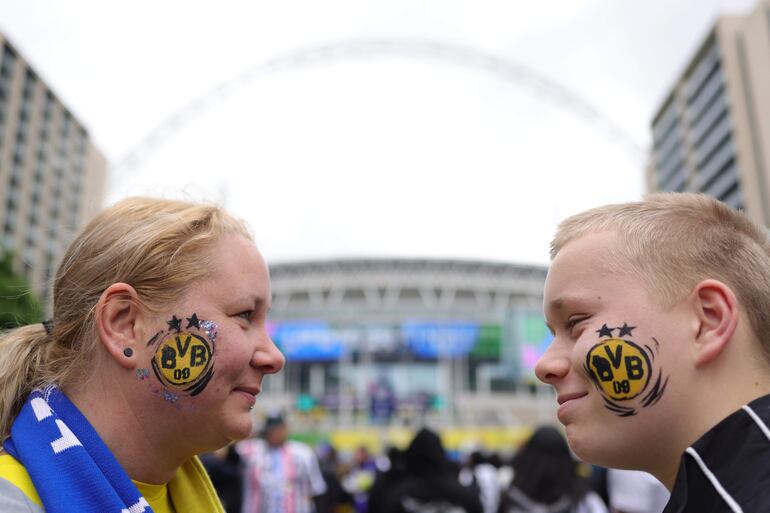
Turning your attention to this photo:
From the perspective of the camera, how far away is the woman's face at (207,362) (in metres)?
2.04

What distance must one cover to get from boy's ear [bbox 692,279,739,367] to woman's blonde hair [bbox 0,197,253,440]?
4.61 ft

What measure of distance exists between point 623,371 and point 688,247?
0.36 m

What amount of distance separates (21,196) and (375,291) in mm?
44223

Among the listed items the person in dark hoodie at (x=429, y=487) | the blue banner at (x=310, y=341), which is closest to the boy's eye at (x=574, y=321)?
the person in dark hoodie at (x=429, y=487)

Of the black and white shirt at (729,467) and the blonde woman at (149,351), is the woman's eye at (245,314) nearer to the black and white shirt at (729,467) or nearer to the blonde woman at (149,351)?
the blonde woman at (149,351)

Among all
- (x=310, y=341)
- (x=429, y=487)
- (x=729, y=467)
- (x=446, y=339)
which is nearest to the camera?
(x=729, y=467)

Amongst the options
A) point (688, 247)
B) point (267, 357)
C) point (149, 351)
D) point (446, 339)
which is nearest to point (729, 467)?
point (688, 247)

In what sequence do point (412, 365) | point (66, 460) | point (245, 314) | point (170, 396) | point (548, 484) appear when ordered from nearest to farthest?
1. point (66, 460)
2. point (170, 396)
3. point (245, 314)
4. point (548, 484)
5. point (412, 365)

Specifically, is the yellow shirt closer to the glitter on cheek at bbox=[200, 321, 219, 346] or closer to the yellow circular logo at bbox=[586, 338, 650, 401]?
the glitter on cheek at bbox=[200, 321, 219, 346]

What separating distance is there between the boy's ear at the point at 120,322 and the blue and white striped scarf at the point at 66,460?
0.65ft

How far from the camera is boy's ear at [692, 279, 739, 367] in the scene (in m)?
1.62

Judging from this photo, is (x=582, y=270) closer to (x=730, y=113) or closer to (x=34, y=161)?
(x=730, y=113)

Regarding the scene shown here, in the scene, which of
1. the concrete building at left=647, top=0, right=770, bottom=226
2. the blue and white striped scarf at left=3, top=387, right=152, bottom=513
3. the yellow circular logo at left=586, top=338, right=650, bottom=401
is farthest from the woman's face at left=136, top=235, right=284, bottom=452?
the concrete building at left=647, top=0, right=770, bottom=226

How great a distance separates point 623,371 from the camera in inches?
67.7
